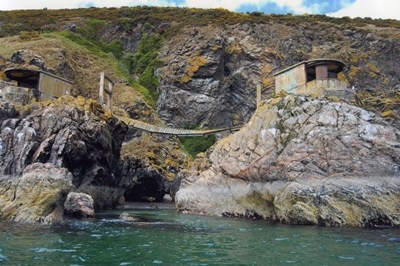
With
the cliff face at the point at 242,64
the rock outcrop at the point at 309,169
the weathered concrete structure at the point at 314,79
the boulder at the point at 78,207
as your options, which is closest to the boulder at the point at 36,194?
the boulder at the point at 78,207

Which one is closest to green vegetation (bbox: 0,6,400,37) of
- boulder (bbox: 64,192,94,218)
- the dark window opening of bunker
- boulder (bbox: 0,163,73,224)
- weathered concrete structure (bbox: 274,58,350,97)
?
weathered concrete structure (bbox: 274,58,350,97)

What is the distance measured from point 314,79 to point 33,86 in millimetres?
22859

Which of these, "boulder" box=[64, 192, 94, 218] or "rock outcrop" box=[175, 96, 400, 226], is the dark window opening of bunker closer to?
"rock outcrop" box=[175, 96, 400, 226]

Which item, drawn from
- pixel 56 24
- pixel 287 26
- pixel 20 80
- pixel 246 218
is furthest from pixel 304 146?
pixel 56 24

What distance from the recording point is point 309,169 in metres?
22.6

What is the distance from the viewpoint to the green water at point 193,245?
38.2 feet

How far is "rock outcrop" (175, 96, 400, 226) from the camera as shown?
66.9 feet

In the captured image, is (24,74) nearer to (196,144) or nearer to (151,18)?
(196,144)

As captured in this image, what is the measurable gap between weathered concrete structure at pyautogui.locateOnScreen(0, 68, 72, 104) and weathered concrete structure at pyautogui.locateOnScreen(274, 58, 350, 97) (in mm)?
18430

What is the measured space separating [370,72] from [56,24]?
59858mm

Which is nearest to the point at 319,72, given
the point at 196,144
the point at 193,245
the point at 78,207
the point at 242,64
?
the point at 78,207

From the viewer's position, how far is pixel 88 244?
1396 centimetres

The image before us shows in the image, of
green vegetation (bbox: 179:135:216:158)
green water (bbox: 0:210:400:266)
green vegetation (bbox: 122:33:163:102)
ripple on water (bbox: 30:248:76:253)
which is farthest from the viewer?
green vegetation (bbox: 122:33:163:102)

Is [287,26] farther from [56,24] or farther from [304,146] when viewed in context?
[304,146]
